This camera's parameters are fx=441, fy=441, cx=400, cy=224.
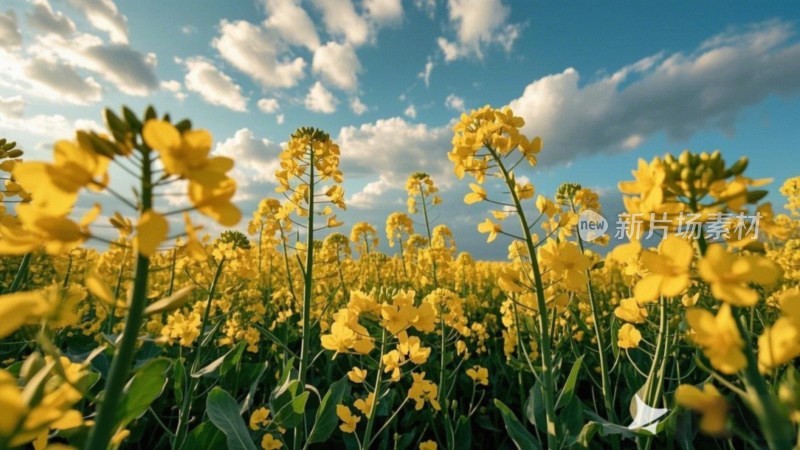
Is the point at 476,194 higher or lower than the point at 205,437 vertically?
higher

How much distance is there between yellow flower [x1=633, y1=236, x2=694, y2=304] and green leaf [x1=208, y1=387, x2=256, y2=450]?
1.83m

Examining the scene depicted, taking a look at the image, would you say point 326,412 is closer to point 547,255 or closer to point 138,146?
point 547,255

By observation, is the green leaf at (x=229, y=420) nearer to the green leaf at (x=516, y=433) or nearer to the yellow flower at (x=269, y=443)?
the yellow flower at (x=269, y=443)

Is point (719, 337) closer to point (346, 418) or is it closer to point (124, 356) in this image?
point (124, 356)

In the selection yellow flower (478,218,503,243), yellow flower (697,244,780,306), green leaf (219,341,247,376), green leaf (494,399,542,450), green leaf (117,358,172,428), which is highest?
yellow flower (478,218,503,243)

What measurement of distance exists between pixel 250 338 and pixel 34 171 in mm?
3936

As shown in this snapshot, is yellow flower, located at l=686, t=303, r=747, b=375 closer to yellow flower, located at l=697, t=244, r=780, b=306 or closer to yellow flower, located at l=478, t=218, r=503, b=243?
yellow flower, located at l=697, t=244, r=780, b=306

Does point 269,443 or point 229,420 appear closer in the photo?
point 229,420

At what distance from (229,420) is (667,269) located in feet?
6.38

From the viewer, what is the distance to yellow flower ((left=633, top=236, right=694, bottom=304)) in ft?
3.33

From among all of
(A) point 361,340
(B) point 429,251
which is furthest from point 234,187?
(B) point 429,251

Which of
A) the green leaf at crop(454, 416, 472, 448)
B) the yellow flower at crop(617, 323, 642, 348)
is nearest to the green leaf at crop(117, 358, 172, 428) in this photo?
the green leaf at crop(454, 416, 472, 448)

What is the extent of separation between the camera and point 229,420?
2074 millimetres

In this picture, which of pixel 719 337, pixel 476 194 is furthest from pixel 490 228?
pixel 719 337
